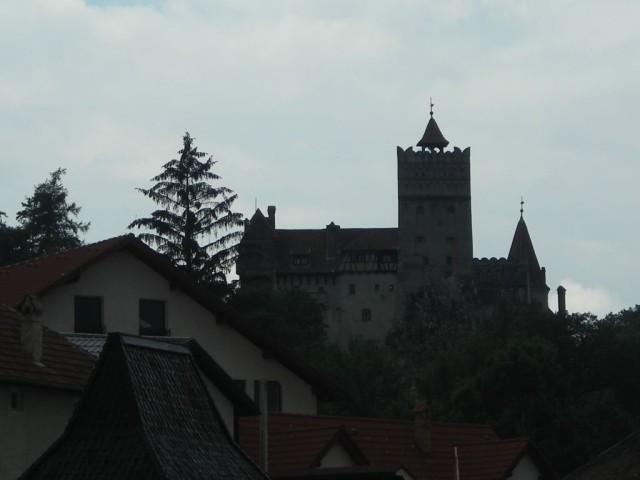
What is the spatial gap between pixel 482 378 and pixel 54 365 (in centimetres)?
5303

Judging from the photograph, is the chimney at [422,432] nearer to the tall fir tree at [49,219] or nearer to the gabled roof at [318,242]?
the tall fir tree at [49,219]

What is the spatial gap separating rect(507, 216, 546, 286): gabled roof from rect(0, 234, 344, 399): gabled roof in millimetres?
138072

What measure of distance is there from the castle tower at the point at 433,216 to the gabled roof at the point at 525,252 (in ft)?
40.2

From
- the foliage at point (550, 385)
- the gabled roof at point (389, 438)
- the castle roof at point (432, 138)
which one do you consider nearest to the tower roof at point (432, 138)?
the castle roof at point (432, 138)

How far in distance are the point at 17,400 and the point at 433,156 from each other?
480 feet

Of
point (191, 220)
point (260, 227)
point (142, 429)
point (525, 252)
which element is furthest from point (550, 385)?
point (525, 252)

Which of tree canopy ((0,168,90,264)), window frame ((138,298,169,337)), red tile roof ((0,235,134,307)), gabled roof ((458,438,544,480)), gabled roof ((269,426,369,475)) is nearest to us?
gabled roof ((269,426,369,475))

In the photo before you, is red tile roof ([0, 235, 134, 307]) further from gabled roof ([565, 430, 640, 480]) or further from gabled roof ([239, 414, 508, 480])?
gabled roof ([565, 430, 640, 480])

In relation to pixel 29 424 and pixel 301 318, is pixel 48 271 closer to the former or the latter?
pixel 29 424

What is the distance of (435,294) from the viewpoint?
16275 cm

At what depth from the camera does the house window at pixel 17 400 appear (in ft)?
89.6

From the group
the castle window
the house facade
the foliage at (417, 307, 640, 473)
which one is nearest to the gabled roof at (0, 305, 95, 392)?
the house facade

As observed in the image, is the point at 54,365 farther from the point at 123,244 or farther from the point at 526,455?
the point at 526,455

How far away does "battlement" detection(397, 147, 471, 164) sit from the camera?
17212 centimetres
